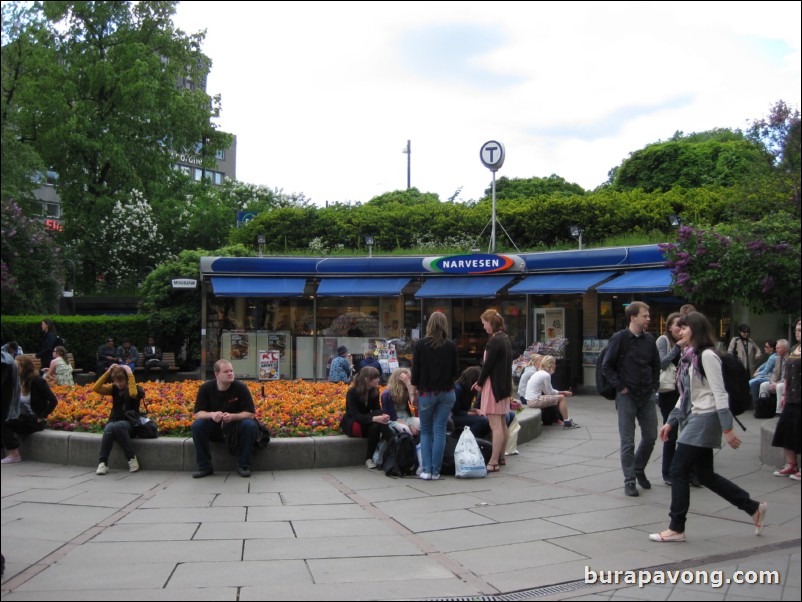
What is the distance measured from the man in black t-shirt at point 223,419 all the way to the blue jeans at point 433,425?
1.93m

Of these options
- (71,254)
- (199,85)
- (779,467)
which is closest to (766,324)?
(779,467)

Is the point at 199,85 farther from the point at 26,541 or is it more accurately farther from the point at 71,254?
the point at 26,541

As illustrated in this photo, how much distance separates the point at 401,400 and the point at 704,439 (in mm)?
4155

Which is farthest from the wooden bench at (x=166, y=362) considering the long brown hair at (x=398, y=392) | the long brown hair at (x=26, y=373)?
the long brown hair at (x=398, y=392)

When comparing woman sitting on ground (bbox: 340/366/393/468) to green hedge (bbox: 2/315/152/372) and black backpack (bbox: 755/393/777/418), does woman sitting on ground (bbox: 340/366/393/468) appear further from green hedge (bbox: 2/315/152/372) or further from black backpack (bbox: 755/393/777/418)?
green hedge (bbox: 2/315/152/372)

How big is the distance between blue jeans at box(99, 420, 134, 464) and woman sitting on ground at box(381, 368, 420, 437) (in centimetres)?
299

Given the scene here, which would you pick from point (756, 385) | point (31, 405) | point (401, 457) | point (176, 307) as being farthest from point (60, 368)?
point (756, 385)

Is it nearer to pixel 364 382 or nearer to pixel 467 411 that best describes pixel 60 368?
pixel 364 382

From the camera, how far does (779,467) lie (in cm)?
838

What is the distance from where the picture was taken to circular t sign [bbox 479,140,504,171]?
2131 centimetres

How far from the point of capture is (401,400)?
9359 mm

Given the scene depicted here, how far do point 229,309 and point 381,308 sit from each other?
4.27 m

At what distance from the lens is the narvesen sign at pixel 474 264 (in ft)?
64.0

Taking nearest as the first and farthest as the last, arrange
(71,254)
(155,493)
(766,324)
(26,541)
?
(26,541)
(155,493)
(766,324)
(71,254)
